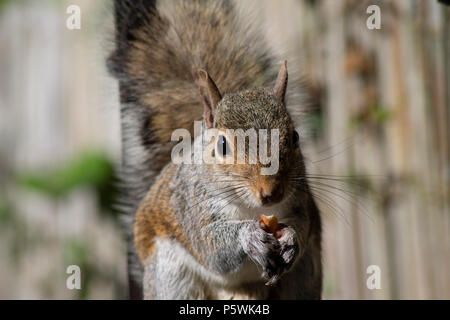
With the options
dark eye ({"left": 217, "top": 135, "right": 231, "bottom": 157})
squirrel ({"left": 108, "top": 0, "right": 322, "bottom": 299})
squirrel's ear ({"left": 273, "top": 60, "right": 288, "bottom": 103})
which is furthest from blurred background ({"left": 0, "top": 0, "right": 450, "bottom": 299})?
dark eye ({"left": 217, "top": 135, "right": 231, "bottom": 157})

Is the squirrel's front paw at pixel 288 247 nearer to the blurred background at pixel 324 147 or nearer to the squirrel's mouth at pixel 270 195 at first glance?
the squirrel's mouth at pixel 270 195

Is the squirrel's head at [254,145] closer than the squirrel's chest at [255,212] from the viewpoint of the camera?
Yes

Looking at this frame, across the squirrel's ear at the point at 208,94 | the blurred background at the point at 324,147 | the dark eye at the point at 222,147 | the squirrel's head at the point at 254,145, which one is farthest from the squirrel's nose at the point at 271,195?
the blurred background at the point at 324,147

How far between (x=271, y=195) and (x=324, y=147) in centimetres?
174

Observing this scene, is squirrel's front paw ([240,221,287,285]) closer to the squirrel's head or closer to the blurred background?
the squirrel's head

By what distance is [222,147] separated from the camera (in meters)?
1.36

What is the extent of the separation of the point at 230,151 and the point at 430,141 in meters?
1.81

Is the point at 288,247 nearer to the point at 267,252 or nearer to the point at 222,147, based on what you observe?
the point at 267,252

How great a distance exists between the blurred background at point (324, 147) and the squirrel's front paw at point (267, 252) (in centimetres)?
100

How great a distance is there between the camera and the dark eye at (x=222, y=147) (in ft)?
4.42

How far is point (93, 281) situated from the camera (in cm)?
331

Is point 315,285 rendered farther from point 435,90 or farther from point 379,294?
point 435,90
